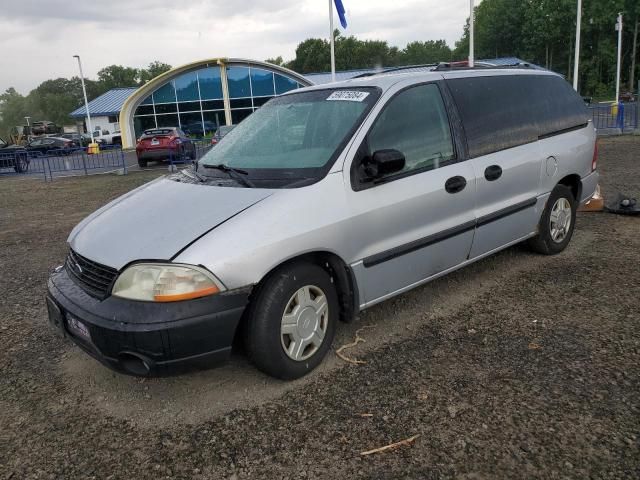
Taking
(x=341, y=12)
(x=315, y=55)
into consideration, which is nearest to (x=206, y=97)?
(x=341, y=12)

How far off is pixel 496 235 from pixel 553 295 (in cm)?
66

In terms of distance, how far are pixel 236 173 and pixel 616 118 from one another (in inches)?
800

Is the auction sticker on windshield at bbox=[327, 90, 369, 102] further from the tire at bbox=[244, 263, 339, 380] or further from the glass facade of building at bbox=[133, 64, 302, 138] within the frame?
the glass facade of building at bbox=[133, 64, 302, 138]

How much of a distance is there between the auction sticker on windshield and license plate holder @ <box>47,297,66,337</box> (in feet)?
7.61

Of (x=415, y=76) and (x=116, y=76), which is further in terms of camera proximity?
(x=116, y=76)

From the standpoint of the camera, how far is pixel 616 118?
19.8 meters

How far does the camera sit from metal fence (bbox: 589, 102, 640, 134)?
1875cm

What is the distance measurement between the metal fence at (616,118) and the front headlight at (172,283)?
61.7ft

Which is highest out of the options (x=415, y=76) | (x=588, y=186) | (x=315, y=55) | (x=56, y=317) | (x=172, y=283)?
(x=315, y=55)

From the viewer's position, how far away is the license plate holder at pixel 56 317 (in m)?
3.18

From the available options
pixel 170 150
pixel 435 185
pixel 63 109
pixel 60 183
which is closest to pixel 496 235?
pixel 435 185

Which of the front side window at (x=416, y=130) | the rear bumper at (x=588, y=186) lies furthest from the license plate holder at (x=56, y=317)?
the rear bumper at (x=588, y=186)

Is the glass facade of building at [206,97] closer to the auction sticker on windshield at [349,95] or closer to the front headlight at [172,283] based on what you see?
the auction sticker on windshield at [349,95]

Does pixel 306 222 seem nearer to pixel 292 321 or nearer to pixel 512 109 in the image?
pixel 292 321
